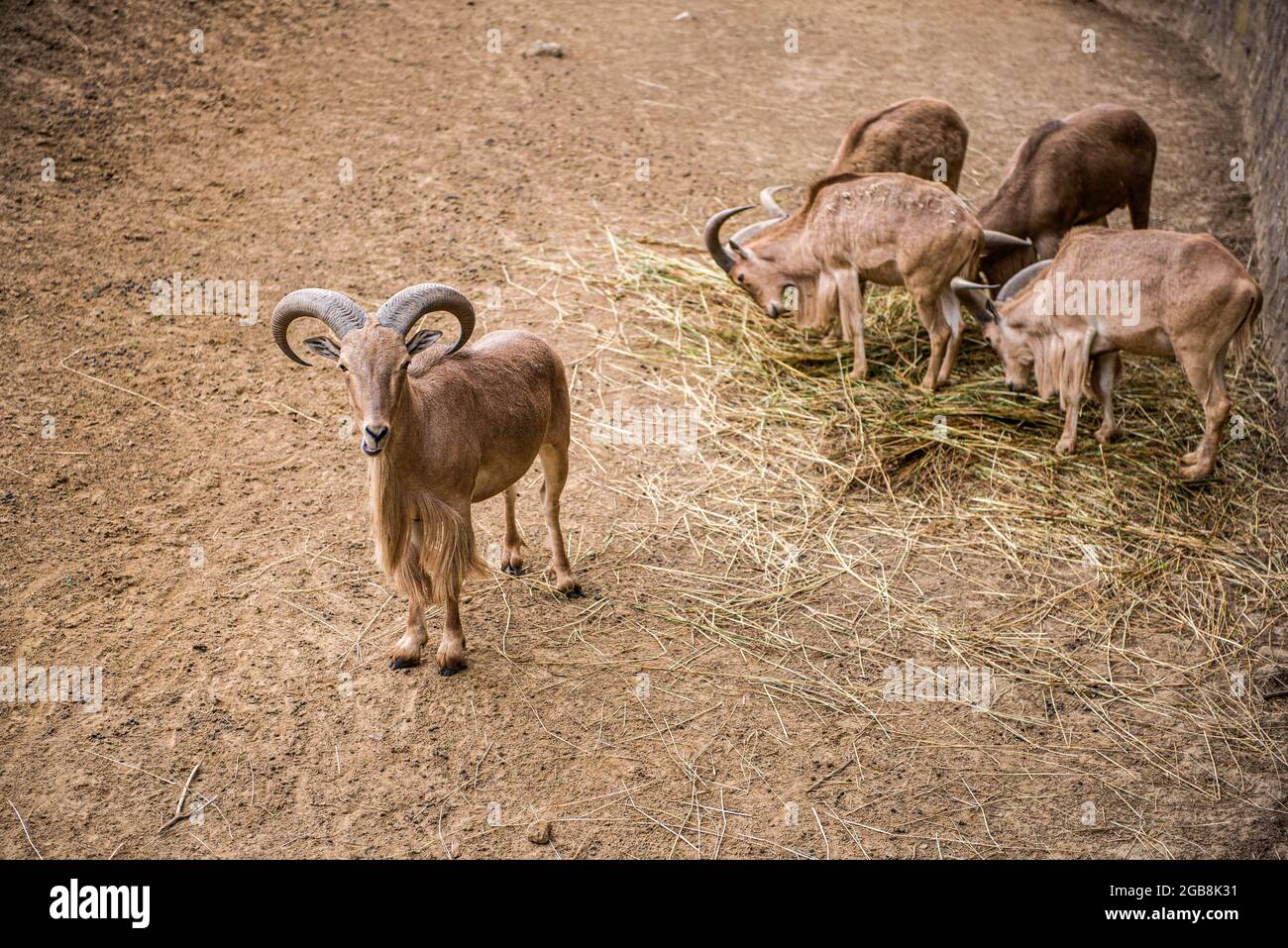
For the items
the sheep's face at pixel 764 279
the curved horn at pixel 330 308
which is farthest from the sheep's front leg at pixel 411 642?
the sheep's face at pixel 764 279

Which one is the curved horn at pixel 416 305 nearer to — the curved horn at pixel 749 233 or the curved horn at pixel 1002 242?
the curved horn at pixel 749 233

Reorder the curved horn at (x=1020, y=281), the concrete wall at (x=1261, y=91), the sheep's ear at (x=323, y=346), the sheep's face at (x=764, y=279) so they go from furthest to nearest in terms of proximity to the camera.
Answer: the concrete wall at (x=1261, y=91)
the sheep's face at (x=764, y=279)
the curved horn at (x=1020, y=281)
the sheep's ear at (x=323, y=346)

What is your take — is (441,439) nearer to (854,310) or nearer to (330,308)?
(330,308)

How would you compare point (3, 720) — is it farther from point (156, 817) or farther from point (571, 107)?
point (571, 107)

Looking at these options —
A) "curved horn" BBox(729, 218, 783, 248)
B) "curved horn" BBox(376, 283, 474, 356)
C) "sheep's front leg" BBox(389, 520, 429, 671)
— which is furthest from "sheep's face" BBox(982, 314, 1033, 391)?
"sheep's front leg" BBox(389, 520, 429, 671)

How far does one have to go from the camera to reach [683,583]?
20.5 ft

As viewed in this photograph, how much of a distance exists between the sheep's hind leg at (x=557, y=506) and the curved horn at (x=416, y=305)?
103 centimetres

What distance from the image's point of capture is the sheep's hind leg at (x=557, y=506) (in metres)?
5.92

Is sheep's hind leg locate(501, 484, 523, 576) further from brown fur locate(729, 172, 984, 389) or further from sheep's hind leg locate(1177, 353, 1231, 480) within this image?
sheep's hind leg locate(1177, 353, 1231, 480)

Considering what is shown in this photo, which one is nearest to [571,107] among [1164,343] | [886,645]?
[1164,343]

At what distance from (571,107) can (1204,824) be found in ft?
28.9

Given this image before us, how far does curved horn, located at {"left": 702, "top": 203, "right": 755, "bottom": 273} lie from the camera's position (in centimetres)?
842

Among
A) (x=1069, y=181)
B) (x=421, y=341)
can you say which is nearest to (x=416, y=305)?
(x=421, y=341)

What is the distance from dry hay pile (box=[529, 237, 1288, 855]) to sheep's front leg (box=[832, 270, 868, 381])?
14 centimetres
